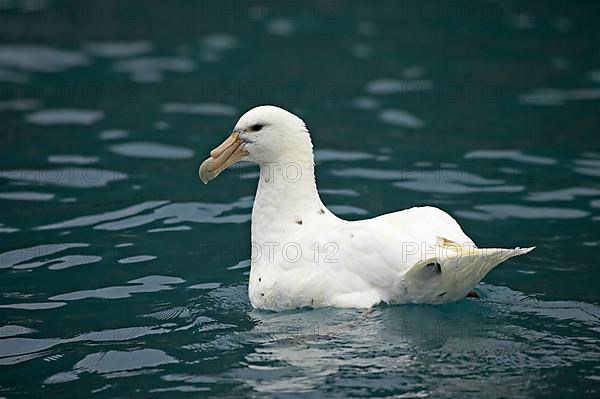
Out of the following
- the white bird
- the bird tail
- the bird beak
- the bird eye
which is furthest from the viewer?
the bird beak

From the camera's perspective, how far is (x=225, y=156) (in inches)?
325

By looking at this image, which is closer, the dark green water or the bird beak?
the dark green water

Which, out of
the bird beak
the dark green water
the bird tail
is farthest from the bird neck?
the bird tail

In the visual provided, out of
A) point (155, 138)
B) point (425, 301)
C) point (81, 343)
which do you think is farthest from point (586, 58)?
point (81, 343)

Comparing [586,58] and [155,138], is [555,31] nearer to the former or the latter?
[586,58]

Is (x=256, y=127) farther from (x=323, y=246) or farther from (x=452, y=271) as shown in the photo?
(x=452, y=271)

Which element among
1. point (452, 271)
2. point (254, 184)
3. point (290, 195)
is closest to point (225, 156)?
point (290, 195)

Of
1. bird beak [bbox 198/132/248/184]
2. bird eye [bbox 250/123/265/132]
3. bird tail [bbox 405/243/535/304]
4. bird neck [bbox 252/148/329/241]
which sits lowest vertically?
bird tail [bbox 405/243/535/304]

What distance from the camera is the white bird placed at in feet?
24.0

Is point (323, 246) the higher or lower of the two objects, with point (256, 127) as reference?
lower

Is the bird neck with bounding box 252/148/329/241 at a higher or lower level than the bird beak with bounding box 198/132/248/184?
lower

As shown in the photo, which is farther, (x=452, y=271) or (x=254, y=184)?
(x=254, y=184)

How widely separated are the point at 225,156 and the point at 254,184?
139 inches

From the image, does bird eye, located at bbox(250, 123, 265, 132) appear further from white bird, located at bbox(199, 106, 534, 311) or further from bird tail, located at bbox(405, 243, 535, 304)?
bird tail, located at bbox(405, 243, 535, 304)
